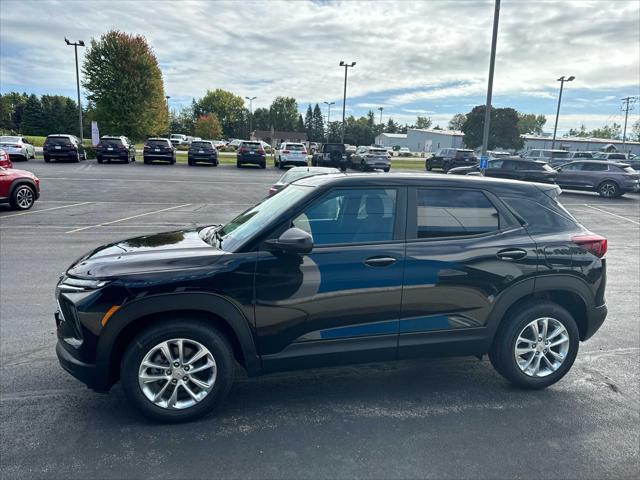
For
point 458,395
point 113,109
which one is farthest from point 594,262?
point 113,109

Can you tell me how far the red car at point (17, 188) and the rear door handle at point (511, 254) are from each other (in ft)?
42.9

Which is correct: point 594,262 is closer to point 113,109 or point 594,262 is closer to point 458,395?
point 458,395

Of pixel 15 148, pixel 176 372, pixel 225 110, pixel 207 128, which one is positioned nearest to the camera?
pixel 176 372

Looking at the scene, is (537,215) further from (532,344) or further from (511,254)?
(532,344)

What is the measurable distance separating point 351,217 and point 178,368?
1643 millimetres

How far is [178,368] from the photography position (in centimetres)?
326

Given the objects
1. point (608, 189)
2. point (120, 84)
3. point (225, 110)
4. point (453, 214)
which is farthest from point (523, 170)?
point (225, 110)

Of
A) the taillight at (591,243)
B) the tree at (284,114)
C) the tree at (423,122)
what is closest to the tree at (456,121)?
the tree at (423,122)

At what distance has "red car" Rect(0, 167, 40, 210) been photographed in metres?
12.4

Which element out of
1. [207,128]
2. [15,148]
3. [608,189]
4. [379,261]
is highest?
[207,128]

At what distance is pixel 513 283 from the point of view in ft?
12.3

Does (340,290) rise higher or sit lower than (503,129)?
lower

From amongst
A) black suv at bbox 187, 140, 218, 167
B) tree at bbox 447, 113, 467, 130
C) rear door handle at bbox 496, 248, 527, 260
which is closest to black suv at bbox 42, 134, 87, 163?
black suv at bbox 187, 140, 218, 167

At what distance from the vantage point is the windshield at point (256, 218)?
348 cm
